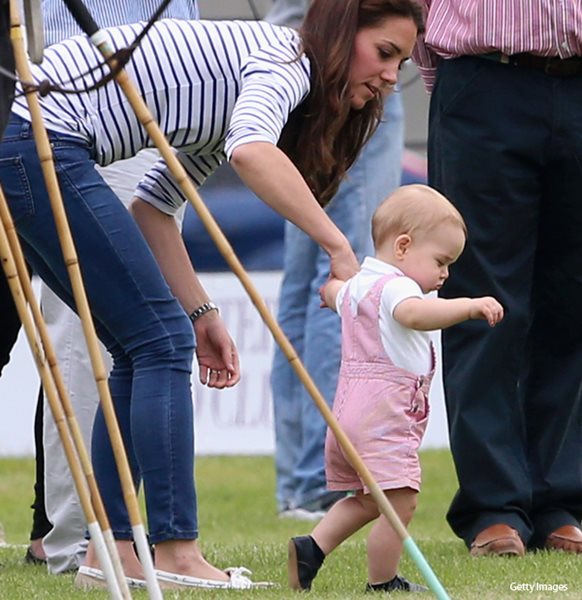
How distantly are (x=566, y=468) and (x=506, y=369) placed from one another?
0.40 m

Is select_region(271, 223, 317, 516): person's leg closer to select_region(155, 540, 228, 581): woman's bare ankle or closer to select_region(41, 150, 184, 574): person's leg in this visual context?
select_region(41, 150, 184, 574): person's leg

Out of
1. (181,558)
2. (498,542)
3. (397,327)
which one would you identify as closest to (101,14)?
(397,327)

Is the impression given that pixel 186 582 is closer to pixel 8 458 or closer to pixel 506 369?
pixel 506 369

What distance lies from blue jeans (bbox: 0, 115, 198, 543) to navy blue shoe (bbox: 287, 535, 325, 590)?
25 cm

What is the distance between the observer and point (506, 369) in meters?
5.05

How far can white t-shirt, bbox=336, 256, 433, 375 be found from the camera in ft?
12.9

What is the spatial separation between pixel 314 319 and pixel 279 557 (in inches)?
101

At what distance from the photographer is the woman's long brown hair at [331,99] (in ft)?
13.2

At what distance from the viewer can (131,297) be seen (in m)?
3.97

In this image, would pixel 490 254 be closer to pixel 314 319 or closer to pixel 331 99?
pixel 331 99

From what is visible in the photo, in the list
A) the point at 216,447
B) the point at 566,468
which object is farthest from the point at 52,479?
the point at 216,447

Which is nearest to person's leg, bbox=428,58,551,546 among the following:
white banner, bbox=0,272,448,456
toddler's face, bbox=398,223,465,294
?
toddler's face, bbox=398,223,465,294

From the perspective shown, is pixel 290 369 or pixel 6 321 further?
pixel 290 369

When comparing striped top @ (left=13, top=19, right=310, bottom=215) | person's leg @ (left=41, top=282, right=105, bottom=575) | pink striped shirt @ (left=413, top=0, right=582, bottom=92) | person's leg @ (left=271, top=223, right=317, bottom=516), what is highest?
striped top @ (left=13, top=19, right=310, bottom=215)
